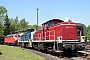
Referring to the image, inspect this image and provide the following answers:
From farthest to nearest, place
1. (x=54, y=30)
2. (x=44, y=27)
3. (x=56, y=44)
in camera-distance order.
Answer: (x=44, y=27) → (x=54, y=30) → (x=56, y=44)

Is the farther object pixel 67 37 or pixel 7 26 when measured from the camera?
pixel 7 26

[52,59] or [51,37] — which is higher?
[51,37]

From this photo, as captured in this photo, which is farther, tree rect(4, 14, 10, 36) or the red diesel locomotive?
tree rect(4, 14, 10, 36)

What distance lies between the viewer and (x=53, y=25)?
21141 mm

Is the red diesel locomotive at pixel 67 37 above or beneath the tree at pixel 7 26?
beneath

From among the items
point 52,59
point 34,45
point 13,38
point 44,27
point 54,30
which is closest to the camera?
point 52,59

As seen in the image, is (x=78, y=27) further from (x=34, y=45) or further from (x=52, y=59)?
(x=34, y=45)

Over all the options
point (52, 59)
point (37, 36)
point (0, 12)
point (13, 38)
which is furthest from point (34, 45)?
point (0, 12)

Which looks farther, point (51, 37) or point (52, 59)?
point (51, 37)

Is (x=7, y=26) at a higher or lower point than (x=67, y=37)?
higher

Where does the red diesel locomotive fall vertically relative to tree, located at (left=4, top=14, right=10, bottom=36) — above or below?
below

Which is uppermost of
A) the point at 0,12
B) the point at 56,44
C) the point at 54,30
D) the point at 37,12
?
the point at 0,12

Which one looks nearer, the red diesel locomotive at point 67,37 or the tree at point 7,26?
the red diesel locomotive at point 67,37

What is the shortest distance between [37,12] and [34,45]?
19.1 metres
